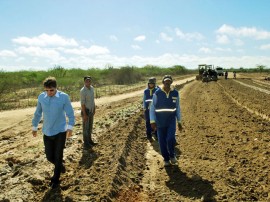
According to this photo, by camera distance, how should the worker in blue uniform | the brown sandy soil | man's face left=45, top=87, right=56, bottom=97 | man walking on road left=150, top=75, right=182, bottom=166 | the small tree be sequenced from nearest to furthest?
man's face left=45, top=87, right=56, bottom=97, the brown sandy soil, man walking on road left=150, top=75, right=182, bottom=166, the worker in blue uniform, the small tree

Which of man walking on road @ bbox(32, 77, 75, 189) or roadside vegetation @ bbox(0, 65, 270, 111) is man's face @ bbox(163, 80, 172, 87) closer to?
man walking on road @ bbox(32, 77, 75, 189)

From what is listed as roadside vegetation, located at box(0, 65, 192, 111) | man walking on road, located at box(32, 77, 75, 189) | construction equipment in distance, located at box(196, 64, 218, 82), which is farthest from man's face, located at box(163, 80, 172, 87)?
construction equipment in distance, located at box(196, 64, 218, 82)

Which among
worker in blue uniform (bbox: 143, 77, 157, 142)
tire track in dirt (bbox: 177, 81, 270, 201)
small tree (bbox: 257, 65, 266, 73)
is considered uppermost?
worker in blue uniform (bbox: 143, 77, 157, 142)

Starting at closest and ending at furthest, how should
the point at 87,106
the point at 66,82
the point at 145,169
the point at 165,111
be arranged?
the point at 165,111, the point at 145,169, the point at 87,106, the point at 66,82

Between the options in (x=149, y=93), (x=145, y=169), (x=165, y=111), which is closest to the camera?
(x=165, y=111)

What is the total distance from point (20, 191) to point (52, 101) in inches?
62.9

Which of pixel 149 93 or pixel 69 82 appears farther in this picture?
pixel 69 82

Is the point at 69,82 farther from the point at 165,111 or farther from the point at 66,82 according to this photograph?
the point at 165,111

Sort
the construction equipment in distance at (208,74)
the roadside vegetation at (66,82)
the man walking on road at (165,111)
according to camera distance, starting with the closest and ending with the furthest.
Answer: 1. the man walking on road at (165,111)
2. the roadside vegetation at (66,82)
3. the construction equipment in distance at (208,74)

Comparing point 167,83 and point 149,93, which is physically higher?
point 167,83

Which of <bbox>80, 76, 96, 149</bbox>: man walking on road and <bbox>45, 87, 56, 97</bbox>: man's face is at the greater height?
<bbox>45, 87, 56, 97</bbox>: man's face

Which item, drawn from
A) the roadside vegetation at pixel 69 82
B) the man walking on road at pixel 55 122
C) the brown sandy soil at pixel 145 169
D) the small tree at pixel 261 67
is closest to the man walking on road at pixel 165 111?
the brown sandy soil at pixel 145 169

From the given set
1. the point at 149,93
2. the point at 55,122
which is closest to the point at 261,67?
the point at 149,93

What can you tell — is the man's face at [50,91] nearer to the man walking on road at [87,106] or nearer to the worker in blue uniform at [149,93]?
the man walking on road at [87,106]
